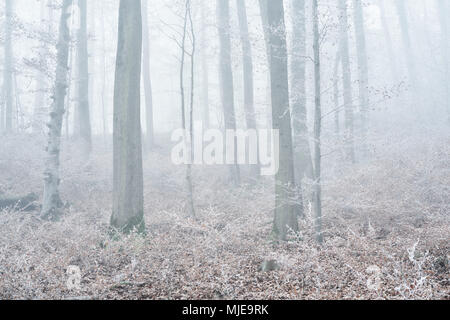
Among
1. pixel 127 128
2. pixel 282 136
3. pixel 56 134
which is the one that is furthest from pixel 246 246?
pixel 56 134

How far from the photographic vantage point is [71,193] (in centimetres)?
1236

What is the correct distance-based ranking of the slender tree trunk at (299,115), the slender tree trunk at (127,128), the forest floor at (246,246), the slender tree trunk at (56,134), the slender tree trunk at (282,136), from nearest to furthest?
the forest floor at (246,246)
the slender tree trunk at (282,136)
the slender tree trunk at (127,128)
the slender tree trunk at (56,134)
the slender tree trunk at (299,115)

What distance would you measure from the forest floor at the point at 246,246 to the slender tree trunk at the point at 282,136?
43cm

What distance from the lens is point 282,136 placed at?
7.54 metres

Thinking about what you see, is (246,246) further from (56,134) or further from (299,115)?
(56,134)

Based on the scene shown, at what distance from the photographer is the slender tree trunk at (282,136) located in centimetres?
751

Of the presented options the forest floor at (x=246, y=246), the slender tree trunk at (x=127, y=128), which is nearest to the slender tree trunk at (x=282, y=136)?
the forest floor at (x=246, y=246)

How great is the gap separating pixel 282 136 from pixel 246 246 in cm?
250

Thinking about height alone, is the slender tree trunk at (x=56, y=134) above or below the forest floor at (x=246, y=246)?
above

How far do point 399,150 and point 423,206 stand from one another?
6.98 metres

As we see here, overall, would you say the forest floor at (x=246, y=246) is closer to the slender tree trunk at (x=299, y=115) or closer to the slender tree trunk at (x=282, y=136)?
the slender tree trunk at (x=282, y=136)

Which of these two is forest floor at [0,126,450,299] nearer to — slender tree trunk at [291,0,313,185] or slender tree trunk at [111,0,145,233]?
slender tree trunk at [111,0,145,233]
